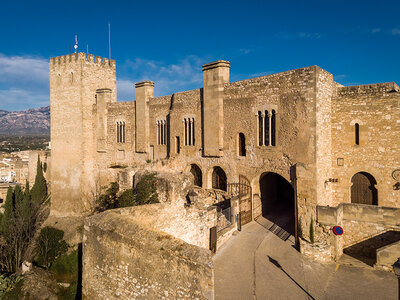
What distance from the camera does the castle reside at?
14148mm

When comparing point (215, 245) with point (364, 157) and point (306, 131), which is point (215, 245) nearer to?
point (306, 131)

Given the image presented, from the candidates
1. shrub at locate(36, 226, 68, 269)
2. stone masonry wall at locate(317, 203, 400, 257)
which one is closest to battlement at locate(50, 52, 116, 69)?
shrub at locate(36, 226, 68, 269)

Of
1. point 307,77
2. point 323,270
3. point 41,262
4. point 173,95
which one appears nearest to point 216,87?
point 173,95

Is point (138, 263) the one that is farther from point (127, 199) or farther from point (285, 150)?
point (285, 150)

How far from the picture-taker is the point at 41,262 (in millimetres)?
20719

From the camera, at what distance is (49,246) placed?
2158 centimetres

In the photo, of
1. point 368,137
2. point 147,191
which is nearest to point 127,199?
point 147,191

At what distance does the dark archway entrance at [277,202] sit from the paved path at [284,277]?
2507mm

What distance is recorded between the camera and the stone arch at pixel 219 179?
753 inches

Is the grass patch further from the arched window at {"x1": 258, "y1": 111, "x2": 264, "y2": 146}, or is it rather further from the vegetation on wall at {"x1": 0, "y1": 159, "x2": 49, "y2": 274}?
the arched window at {"x1": 258, "y1": 111, "x2": 264, "y2": 146}

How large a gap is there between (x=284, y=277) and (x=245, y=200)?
5.78 m

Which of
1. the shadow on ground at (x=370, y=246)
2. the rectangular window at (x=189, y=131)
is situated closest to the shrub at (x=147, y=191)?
the rectangular window at (x=189, y=131)

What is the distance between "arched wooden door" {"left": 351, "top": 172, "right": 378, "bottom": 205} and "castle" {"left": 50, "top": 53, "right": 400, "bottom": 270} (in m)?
0.05

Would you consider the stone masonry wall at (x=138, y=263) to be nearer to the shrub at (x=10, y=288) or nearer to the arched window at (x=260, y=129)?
the shrub at (x=10, y=288)
